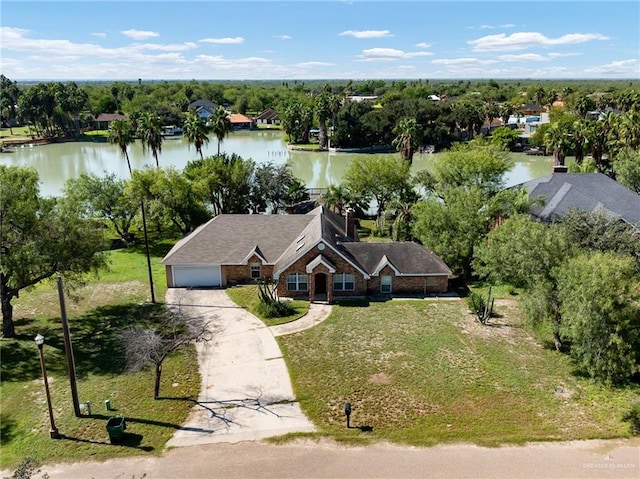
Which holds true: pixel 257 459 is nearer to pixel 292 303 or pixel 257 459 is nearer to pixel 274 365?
pixel 274 365

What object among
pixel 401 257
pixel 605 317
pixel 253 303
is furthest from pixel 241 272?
pixel 605 317

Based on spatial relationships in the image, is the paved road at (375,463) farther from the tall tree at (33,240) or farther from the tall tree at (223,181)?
the tall tree at (223,181)

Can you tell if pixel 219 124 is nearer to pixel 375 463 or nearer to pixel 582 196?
pixel 582 196

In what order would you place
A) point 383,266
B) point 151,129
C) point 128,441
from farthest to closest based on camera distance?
point 151,129, point 383,266, point 128,441

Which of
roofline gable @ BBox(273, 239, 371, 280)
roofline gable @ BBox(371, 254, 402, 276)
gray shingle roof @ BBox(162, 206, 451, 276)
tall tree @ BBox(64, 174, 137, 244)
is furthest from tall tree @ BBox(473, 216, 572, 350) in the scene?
tall tree @ BBox(64, 174, 137, 244)

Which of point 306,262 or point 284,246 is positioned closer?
point 306,262

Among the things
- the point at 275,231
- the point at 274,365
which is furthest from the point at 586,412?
the point at 275,231

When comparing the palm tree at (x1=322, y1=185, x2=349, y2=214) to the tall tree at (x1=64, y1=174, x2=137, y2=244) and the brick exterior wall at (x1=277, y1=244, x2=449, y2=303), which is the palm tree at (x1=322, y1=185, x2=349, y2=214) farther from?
the tall tree at (x1=64, y1=174, x2=137, y2=244)
